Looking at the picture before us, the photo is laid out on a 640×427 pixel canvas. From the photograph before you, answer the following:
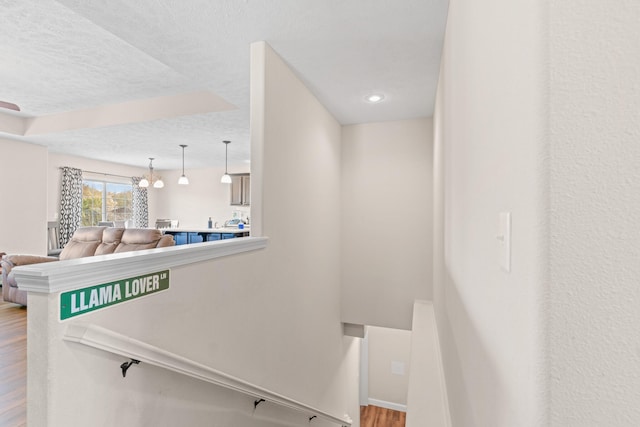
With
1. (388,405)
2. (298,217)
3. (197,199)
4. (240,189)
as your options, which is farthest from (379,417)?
(197,199)

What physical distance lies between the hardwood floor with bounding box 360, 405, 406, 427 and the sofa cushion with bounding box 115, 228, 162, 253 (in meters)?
4.70

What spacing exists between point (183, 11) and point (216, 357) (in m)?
2.02

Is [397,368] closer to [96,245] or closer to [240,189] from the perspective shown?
[240,189]

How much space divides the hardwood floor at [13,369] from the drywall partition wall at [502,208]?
2.73 metres

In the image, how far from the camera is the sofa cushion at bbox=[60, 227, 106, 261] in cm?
412

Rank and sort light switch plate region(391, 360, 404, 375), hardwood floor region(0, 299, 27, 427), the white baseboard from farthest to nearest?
1. light switch plate region(391, 360, 404, 375)
2. the white baseboard
3. hardwood floor region(0, 299, 27, 427)

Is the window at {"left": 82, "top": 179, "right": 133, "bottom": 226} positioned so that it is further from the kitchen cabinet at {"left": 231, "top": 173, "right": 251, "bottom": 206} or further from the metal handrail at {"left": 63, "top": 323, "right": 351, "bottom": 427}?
the metal handrail at {"left": 63, "top": 323, "right": 351, "bottom": 427}

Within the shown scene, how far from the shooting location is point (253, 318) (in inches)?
80.9

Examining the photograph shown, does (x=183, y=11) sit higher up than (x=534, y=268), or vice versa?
(x=183, y=11)

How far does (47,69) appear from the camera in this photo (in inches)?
121

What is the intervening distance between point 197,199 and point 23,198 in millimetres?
3628

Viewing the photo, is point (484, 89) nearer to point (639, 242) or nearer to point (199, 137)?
point (639, 242)

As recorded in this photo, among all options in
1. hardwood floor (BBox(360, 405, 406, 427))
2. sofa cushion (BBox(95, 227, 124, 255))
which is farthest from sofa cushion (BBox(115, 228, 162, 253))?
hardwood floor (BBox(360, 405, 406, 427))

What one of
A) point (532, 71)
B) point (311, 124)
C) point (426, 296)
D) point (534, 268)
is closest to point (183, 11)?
point (311, 124)
